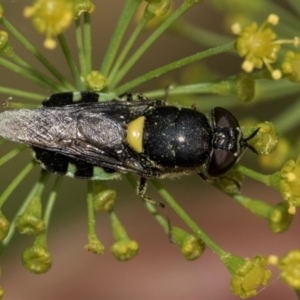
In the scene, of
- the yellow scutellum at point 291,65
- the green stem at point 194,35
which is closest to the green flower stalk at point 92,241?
the yellow scutellum at point 291,65

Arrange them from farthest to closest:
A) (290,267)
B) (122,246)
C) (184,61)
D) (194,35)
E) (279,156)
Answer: (194,35)
(279,156)
(122,246)
(184,61)
(290,267)

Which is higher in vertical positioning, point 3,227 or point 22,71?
point 22,71

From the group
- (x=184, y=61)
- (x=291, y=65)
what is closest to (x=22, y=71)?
(x=184, y=61)

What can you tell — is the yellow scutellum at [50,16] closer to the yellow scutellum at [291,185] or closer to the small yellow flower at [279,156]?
the yellow scutellum at [291,185]

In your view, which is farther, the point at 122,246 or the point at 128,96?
the point at 128,96

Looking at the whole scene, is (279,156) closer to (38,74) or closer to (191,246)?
(191,246)

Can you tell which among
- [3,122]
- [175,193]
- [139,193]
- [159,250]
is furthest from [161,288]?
[3,122]

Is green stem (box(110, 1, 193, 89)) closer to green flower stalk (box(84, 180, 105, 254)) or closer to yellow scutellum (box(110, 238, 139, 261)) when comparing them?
green flower stalk (box(84, 180, 105, 254))
